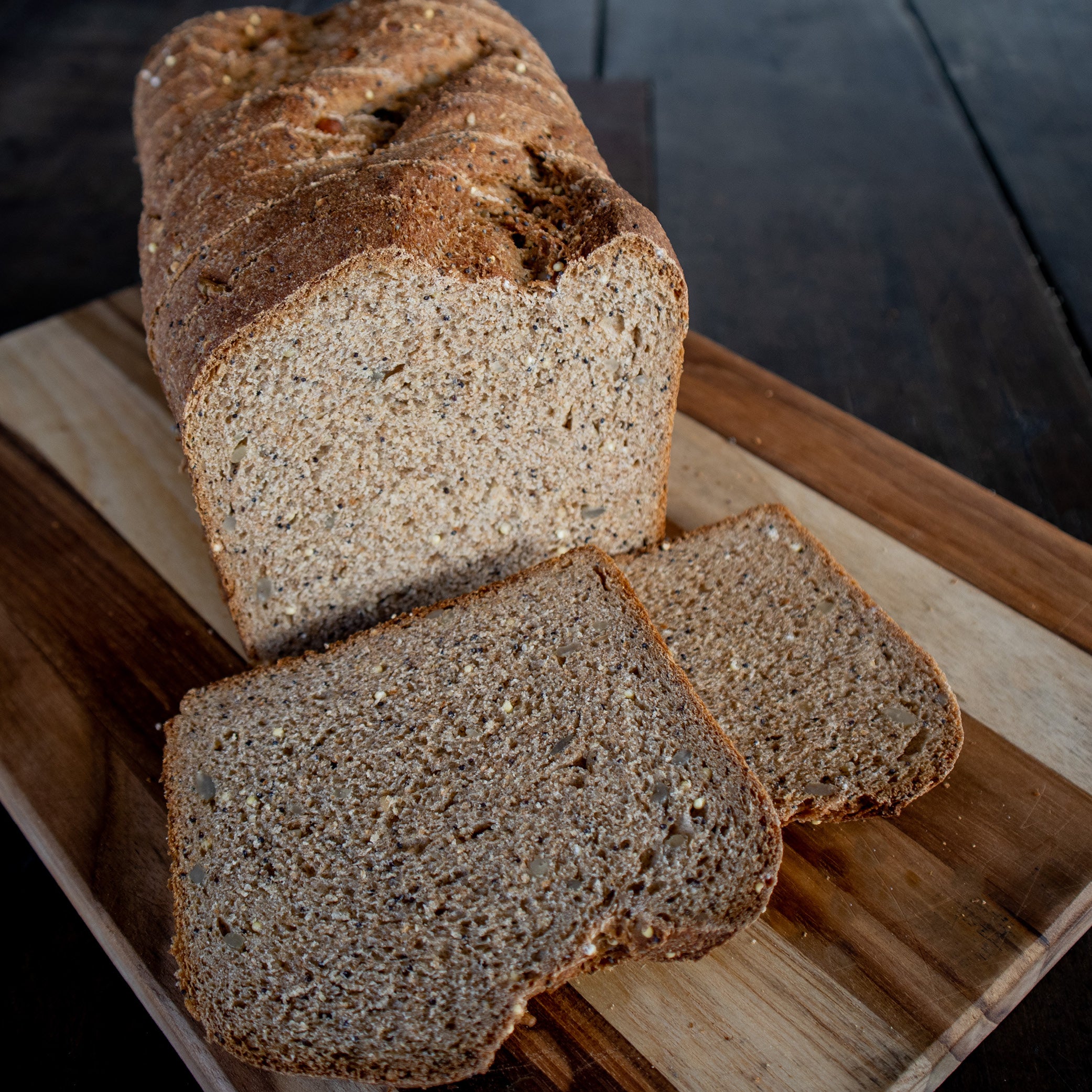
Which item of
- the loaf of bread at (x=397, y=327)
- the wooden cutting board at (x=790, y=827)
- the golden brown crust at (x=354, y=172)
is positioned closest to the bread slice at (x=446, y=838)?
the wooden cutting board at (x=790, y=827)

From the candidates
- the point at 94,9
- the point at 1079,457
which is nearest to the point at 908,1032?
the point at 1079,457

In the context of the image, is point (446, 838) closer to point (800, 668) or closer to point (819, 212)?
point (800, 668)

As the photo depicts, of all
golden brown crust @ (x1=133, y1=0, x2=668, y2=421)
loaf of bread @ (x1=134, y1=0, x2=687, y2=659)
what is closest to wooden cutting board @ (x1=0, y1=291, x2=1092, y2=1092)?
loaf of bread @ (x1=134, y1=0, x2=687, y2=659)

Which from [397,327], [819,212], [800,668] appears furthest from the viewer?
[819,212]

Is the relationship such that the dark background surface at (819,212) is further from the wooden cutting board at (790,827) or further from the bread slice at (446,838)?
the bread slice at (446,838)

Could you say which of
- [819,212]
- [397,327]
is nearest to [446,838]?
[397,327]

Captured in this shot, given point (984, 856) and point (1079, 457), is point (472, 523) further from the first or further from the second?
point (1079, 457)

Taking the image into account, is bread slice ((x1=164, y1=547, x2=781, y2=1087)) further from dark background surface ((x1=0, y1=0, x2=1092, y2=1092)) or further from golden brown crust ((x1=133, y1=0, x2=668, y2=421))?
golden brown crust ((x1=133, y1=0, x2=668, y2=421))
